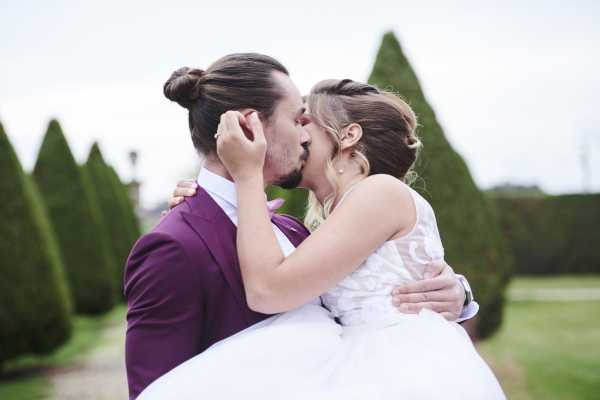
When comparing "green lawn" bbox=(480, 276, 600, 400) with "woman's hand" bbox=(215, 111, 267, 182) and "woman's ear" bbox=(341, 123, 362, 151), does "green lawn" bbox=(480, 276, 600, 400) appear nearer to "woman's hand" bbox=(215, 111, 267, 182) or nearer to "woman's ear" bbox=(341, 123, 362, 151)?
"woman's ear" bbox=(341, 123, 362, 151)

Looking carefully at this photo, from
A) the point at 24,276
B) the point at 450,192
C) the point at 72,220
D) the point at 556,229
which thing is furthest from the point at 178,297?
the point at 556,229

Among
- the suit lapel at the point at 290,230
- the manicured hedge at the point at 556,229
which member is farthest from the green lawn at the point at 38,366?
the manicured hedge at the point at 556,229

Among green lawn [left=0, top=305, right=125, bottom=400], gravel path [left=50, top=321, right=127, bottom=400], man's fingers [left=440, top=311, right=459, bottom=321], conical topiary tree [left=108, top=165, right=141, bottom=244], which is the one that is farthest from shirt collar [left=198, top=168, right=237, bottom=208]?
conical topiary tree [left=108, top=165, right=141, bottom=244]

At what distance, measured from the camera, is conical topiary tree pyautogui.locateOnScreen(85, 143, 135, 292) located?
66.4 feet

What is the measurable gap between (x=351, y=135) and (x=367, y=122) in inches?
3.3

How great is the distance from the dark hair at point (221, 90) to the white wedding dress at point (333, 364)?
0.74 m

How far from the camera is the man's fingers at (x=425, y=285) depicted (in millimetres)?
2367

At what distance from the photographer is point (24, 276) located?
9609mm

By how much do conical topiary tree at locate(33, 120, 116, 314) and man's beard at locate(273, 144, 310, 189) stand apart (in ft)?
44.6

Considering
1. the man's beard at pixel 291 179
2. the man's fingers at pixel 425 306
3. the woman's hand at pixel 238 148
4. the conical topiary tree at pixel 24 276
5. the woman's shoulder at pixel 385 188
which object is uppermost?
the woman's hand at pixel 238 148

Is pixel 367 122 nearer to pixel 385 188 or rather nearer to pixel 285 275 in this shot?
pixel 385 188

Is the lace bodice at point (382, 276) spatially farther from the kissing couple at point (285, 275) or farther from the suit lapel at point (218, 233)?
the suit lapel at point (218, 233)

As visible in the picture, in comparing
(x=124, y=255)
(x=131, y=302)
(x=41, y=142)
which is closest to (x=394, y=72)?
(x=131, y=302)

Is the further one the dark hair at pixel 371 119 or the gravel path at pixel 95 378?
the gravel path at pixel 95 378
